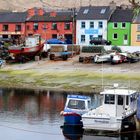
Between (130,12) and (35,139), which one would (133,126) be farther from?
(130,12)

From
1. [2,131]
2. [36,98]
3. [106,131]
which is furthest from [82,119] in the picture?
[36,98]

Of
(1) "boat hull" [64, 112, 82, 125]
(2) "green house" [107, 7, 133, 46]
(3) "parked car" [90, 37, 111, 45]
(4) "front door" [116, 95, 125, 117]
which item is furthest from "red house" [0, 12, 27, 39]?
(4) "front door" [116, 95, 125, 117]

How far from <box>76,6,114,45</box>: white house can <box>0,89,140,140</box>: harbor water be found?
141 ft

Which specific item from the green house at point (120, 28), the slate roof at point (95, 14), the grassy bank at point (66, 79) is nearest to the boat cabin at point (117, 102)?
the grassy bank at point (66, 79)

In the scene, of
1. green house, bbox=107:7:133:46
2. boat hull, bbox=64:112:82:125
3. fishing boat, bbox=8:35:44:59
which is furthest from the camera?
green house, bbox=107:7:133:46

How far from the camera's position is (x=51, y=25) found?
127812 millimetres

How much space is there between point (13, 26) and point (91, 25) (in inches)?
679

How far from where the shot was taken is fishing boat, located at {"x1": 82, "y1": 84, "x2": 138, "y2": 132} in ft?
179

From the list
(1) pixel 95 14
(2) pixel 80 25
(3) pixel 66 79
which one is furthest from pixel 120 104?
(1) pixel 95 14

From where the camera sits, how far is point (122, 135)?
180 feet

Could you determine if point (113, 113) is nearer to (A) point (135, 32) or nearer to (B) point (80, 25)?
(A) point (135, 32)

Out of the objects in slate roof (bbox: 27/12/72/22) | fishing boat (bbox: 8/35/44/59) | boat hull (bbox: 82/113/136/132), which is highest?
slate roof (bbox: 27/12/72/22)

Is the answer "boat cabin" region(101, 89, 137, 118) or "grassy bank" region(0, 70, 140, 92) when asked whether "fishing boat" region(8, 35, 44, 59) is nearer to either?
"grassy bank" region(0, 70, 140, 92)

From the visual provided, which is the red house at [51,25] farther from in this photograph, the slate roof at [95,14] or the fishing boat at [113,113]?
the fishing boat at [113,113]
